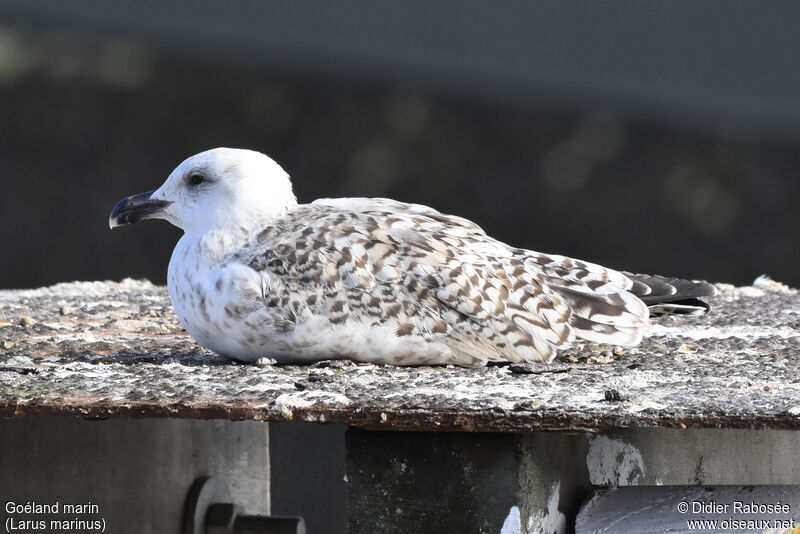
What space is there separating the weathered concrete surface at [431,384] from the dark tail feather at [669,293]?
112mm

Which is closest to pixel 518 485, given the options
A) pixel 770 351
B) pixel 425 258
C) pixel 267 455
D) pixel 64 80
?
pixel 425 258

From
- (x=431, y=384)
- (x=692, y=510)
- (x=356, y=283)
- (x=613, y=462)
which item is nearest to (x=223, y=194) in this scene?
(x=356, y=283)

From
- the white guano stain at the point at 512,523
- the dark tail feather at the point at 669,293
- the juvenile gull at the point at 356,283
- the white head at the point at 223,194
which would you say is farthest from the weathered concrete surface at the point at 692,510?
the white head at the point at 223,194

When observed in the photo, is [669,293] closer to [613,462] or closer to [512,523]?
[613,462]

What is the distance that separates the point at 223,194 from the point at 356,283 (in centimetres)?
50

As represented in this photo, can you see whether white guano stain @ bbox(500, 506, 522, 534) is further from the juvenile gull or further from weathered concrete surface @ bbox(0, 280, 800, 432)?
the juvenile gull

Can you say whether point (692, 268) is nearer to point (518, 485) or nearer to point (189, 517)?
point (189, 517)

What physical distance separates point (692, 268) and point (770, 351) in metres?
5.89

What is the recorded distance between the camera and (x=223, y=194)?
346cm

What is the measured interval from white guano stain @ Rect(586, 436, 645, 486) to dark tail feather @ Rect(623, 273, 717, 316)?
0.78 metres

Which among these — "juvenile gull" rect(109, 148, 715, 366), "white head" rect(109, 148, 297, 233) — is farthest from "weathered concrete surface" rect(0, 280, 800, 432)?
"white head" rect(109, 148, 297, 233)

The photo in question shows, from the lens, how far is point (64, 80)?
400 inches

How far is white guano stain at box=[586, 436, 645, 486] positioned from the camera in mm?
2889

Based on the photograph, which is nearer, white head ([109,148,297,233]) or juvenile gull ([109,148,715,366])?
juvenile gull ([109,148,715,366])
